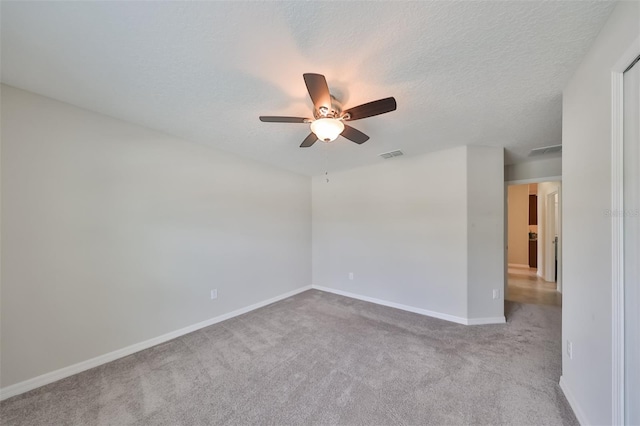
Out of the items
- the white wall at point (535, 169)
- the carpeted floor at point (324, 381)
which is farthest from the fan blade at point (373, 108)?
the white wall at point (535, 169)

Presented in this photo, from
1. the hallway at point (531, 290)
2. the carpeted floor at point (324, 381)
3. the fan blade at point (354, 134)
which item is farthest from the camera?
the hallway at point (531, 290)

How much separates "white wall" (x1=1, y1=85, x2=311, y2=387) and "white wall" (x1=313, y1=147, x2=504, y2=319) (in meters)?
1.81

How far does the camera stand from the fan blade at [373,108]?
1.50 metres

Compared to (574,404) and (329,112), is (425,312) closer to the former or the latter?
(574,404)

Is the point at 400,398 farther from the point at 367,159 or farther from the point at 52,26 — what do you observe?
the point at 52,26

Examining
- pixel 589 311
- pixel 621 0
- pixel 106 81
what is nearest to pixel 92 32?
pixel 106 81

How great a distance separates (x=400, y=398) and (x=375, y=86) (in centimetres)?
241

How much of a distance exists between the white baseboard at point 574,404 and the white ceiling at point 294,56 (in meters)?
2.30

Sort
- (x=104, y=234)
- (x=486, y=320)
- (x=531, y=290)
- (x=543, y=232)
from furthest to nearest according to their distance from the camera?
(x=543, y=232) → (x=531, y=290) → (x=486, y=320) → (x=104, y=234)

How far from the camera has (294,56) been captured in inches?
56.2

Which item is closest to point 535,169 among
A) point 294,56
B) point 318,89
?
point 318,89

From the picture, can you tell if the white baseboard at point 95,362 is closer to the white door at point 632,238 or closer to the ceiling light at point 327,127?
the ceiling light at point 327,127

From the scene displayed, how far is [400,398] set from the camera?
5.60 ft

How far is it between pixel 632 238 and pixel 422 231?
2281 millimetres
